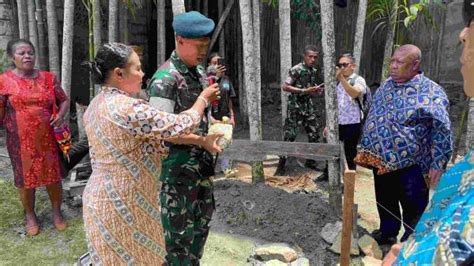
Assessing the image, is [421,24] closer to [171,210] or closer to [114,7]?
[114,7]

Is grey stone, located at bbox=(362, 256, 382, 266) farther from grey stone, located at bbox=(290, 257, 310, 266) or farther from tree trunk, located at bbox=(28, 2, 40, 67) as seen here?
tree trunk, located at bbox=(28, 2, 40, 67)

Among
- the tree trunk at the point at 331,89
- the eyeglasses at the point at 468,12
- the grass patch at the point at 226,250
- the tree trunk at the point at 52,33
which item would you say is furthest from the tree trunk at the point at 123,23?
the eyeglasses at the point at 468,12

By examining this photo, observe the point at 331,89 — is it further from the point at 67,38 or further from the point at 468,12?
the point at 67,38

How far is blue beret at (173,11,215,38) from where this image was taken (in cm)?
216

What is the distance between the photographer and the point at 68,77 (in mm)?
4648

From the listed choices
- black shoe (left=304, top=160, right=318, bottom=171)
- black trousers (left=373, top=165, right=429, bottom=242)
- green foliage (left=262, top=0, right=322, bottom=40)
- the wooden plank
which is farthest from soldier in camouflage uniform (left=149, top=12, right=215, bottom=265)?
green foliage (left=262, top=0, right=322, bottom=40)

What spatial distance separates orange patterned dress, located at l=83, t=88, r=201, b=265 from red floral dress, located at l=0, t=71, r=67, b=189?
200cm

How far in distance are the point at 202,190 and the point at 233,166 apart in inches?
136

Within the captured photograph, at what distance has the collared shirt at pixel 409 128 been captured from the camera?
286cm

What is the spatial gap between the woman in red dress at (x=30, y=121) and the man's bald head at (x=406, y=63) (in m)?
2.93

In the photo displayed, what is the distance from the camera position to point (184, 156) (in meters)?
2.26

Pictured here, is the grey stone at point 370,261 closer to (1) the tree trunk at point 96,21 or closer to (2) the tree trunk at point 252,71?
(2) the tree trunk at point 252,71

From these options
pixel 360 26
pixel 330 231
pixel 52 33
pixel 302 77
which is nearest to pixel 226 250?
pixel 330 231

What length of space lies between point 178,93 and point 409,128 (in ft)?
5.75
